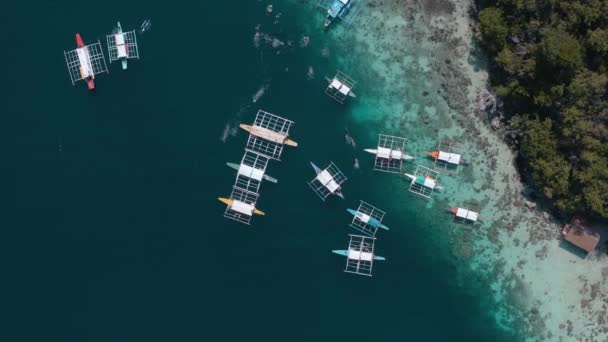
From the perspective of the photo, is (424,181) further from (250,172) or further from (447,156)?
(250,172)

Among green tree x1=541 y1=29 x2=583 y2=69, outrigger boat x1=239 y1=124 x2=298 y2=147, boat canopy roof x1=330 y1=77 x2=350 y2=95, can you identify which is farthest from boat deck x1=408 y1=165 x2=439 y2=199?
green tree x1=541 y1=29 x2=583 y2=69

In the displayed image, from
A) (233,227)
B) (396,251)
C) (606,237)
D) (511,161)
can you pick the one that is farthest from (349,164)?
(606,237)

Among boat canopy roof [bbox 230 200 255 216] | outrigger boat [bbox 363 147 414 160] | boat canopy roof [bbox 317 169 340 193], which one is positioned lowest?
boat canopy roof [bbox 230 200 255 216]

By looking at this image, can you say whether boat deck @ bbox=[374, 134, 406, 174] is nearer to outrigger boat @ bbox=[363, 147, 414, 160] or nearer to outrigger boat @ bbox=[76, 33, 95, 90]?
outrigger boat @ bbox=[363, 147, 414, 160]

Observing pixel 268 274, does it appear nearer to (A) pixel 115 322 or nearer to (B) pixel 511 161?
(A) pixel 115 322

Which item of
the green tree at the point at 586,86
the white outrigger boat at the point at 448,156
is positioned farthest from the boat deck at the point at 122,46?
the green tree at the point at 586,86
